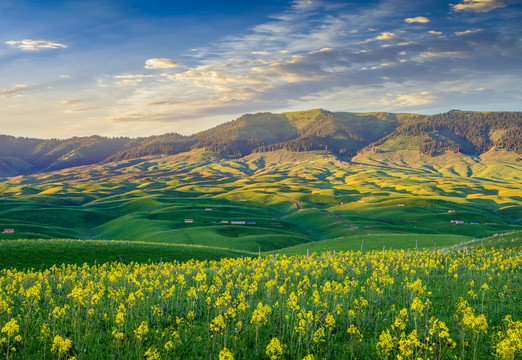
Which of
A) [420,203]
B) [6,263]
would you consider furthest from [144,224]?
[420,203]

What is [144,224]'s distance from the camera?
93.6m

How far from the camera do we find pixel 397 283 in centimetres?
2145

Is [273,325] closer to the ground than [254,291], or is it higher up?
closer to the ground

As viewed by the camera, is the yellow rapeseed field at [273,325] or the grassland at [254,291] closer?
the yellow rapeseed field at [273,325]

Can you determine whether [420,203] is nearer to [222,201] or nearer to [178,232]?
[222,201]

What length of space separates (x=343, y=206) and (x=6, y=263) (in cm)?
12249

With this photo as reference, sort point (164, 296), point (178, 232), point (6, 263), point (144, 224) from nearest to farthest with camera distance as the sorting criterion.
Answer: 1. point (164, 296)
2. point (6, 263)
3. point (178, 232)
4. point (144, 224)

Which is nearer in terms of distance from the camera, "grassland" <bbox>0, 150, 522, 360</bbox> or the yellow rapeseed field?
the yellow rapeseed field

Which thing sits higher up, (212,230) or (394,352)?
(394,352)

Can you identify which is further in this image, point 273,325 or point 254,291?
point 254,291

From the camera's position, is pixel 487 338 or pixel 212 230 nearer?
pixel 487 338

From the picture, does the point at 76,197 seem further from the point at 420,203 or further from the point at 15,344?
the point at 15,344

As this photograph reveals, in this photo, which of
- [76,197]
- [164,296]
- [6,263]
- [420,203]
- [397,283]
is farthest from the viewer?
[76,197]

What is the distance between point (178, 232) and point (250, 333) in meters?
69.9
